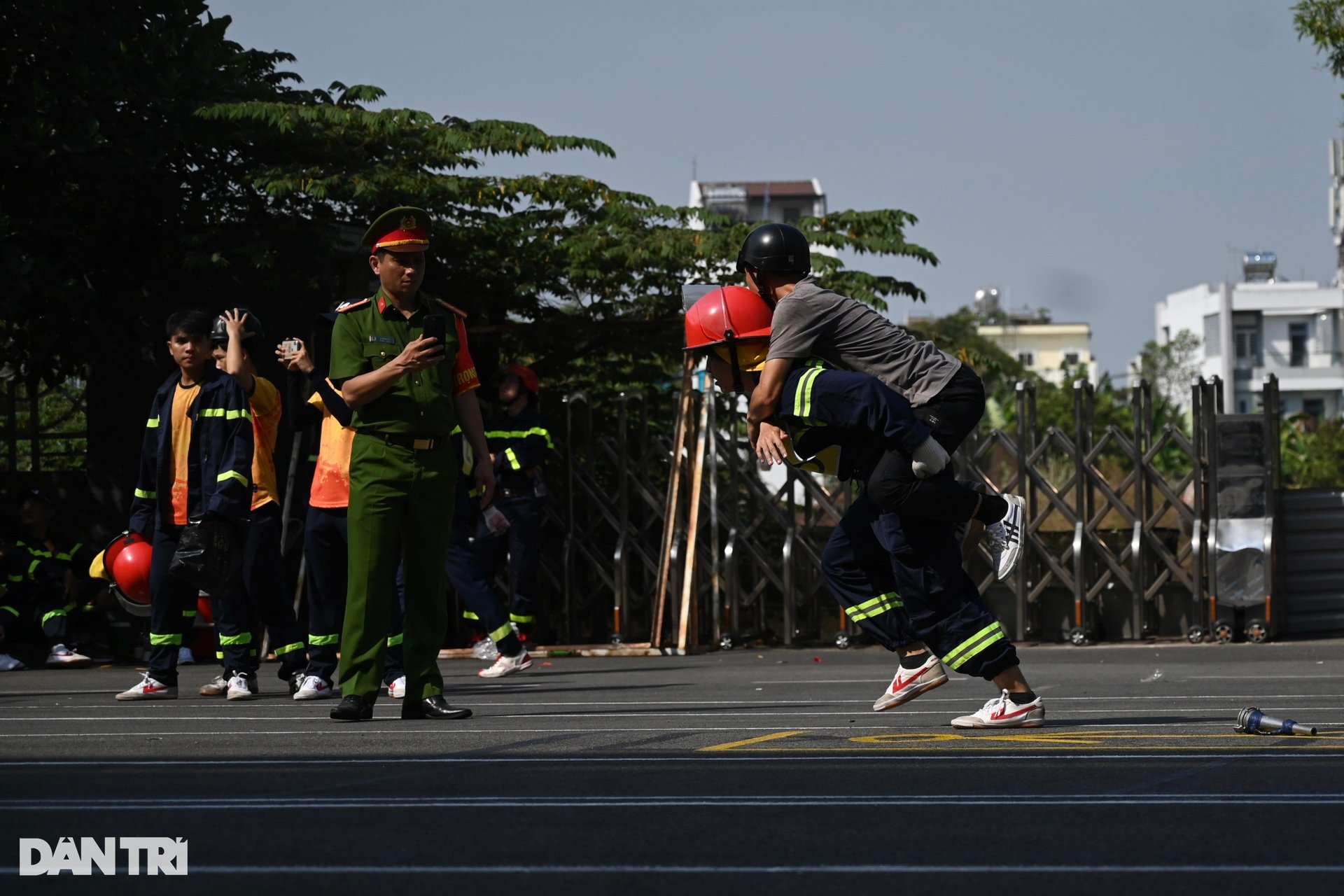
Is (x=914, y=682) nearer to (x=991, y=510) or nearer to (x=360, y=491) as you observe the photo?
(x=991, y=510)

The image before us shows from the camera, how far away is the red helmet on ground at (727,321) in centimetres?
689

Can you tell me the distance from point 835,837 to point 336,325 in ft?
12.3

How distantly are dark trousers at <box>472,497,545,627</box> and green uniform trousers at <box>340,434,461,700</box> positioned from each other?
5958 millimetres

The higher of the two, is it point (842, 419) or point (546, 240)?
point (546, 240)

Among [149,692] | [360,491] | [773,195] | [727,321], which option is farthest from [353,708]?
[773,195]

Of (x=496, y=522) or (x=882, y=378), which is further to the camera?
(x=496, y=522)

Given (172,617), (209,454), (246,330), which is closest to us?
(209,454)

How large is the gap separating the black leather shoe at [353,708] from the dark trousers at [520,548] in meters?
6.00

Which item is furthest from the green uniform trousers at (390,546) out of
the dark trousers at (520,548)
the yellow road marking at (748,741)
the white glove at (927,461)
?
the dark trousers at (520,548)

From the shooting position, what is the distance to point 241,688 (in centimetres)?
920

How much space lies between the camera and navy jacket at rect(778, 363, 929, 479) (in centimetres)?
627

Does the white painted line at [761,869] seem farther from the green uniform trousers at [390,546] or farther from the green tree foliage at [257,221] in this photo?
the green tree foliage at [257,221]

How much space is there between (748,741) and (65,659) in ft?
27.9

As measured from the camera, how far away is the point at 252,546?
9.49 metres
